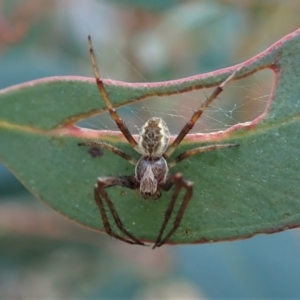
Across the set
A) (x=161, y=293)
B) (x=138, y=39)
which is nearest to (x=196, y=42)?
(x=138, y=39)

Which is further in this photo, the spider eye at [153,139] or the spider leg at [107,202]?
the spider eye at [153,139]

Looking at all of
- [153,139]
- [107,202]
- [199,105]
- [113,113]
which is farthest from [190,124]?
[199,105]

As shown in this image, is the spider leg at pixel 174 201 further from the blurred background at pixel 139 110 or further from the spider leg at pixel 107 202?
the blurred background at pixel 139 110

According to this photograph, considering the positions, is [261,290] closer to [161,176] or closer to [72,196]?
→ [161,176]


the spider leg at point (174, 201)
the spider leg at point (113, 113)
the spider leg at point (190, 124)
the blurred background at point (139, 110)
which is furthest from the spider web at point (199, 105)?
the spider leg at point (174, 201)

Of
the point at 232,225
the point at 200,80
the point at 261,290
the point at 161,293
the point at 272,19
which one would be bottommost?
the point at 161,293

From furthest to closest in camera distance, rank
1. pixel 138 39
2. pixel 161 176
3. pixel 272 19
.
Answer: pixel 138 39
pixel 272 19
pixel 161 176

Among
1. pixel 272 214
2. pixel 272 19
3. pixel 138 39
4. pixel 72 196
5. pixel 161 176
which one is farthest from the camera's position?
pixel 138 39
